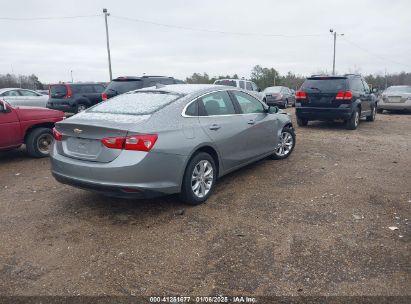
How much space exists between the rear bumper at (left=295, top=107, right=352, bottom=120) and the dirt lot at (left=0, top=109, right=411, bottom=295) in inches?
188

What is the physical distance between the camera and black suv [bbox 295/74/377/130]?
419 inches

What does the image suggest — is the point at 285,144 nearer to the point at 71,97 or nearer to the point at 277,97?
the point at 71,97

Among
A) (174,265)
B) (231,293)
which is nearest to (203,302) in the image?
(231,293)

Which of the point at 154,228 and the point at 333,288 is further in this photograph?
the point at 154,228

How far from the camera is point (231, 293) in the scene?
9.73 ft

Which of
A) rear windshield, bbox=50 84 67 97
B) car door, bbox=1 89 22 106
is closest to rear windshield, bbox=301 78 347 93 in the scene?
rear windshield, bbox=50 84 67 97

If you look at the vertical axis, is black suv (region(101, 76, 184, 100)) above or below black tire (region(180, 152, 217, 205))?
Result: above

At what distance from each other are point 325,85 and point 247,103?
5772 mm

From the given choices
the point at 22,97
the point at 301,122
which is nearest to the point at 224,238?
the point at 301,122

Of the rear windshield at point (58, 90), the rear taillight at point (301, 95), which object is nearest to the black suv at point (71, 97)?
the rear windshield at point (58, 90)

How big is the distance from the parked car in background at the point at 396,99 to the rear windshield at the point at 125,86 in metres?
11.2

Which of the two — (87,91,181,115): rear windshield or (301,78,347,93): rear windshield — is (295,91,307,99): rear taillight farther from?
(87,91,181,115): rear windshield

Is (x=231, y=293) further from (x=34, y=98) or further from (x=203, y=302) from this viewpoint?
(x=34, y=98)

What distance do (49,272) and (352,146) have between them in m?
7.46
